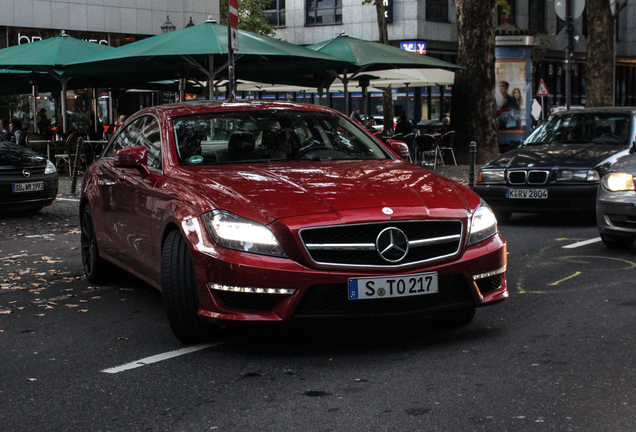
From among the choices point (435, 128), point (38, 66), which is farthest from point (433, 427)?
point (435, 128)

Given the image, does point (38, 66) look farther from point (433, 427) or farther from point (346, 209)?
point (433, 427)

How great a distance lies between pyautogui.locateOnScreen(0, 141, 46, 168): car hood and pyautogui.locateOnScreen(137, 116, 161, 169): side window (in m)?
6.74

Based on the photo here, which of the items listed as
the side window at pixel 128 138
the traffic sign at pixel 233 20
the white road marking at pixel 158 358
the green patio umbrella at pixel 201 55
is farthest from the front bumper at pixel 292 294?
the green patio umbrella at pixel 201 55

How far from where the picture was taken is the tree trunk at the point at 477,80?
74.6 feet

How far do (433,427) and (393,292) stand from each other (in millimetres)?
1186

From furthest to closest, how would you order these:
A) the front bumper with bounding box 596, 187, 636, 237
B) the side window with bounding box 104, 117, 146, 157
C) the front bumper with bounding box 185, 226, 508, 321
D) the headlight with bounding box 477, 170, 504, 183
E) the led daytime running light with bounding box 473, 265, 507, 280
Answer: the headlight with bounding box 477, 170, 504, 183 < the front bumper with bounding box 596, 187, 636, 237 < the side window with bounding box 104, 117, 146, 157 < the led daytime running light with bounding box 473, 265, 507, 280 < the front bumper with bounding box 185, 226, 508, 321

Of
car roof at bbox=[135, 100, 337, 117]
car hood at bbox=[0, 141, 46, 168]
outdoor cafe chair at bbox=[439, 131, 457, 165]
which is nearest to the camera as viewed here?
car roof at bbox=[135, 100, 337, 117]

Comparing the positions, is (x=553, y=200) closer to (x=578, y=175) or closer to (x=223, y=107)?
(x=578, y=175)

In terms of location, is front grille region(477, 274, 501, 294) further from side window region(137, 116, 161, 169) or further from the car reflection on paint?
side window region(137, 116, 161, 169)

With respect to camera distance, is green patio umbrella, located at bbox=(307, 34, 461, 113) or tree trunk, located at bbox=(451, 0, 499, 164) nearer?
green patio umbrella, located at bbox=(307, 34, 461, 113)

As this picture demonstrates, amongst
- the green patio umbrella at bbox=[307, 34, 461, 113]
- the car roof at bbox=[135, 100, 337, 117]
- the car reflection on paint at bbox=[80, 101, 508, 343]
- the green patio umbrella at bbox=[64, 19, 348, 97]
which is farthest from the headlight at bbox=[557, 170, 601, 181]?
the green patio umbrella at bbox=[307, 34, 461, 113]

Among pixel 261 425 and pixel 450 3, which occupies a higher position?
pixel 450 3

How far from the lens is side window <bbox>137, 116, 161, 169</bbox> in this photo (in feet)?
21.1

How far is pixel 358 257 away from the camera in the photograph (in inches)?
196
